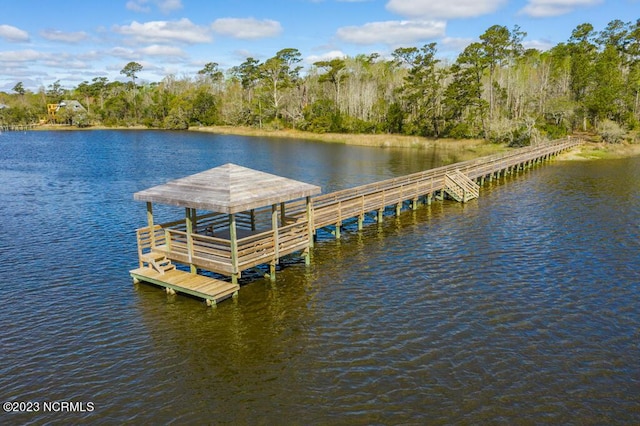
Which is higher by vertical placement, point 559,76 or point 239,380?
point 559,76

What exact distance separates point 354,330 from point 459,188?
962 inches

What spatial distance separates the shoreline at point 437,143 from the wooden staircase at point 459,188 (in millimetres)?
27836

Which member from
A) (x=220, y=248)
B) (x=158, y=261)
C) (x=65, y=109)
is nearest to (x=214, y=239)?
(x=220, y=248)

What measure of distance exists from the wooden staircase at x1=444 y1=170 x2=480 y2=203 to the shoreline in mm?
27836

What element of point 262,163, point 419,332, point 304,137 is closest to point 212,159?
point 262,163

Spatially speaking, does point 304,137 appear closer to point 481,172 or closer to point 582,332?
point 481,172

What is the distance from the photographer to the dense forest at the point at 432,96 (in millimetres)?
→ 74688

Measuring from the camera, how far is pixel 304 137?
337 ft

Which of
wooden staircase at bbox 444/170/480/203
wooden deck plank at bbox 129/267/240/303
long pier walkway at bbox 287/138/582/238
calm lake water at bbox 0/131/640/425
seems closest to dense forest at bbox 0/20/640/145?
long pier walkway at bbox 287/138/582/238

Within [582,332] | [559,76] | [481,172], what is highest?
[559,76]

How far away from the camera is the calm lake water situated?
40.6 feet

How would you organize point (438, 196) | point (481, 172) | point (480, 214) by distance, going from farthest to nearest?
point (481, 172) < point (438, 196) < point (480, 214)

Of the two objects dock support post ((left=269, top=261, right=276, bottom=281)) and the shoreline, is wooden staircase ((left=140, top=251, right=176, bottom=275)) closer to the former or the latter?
dock support post ((left=269, top=261, right=276, bottom=281))

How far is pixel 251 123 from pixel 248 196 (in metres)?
109
